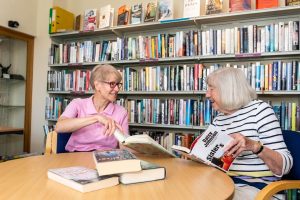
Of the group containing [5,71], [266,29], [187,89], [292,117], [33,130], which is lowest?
[33,130]

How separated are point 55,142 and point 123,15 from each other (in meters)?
1.95

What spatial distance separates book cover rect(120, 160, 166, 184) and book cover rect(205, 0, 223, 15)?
Answer: 82.8 inches

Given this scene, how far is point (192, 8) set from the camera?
9.29ft

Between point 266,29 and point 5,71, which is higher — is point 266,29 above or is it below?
above

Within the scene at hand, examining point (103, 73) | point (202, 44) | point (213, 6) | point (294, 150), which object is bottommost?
point (294, 150)

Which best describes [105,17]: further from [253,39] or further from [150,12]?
[253,39]

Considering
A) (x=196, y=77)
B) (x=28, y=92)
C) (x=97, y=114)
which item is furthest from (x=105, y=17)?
(x=97, y=114)

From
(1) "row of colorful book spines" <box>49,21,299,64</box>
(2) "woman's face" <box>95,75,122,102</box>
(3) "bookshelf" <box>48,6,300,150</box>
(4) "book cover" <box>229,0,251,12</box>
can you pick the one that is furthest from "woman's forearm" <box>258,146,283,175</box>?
(4) "book cover" <box>229,0,251,12</box>

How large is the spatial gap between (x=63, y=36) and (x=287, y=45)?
101 inches

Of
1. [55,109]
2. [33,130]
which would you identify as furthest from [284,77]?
[33,130]

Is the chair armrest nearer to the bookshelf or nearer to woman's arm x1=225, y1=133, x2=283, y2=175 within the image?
woman's arm x1=225, y1=133, x2=283, y2=175

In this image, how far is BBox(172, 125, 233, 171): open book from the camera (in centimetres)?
123

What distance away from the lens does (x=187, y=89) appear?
2.77 m

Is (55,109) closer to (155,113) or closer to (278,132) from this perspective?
(155,113)
